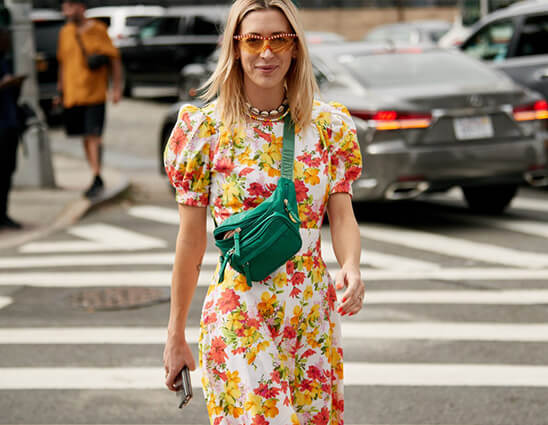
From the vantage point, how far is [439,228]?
9695 mm

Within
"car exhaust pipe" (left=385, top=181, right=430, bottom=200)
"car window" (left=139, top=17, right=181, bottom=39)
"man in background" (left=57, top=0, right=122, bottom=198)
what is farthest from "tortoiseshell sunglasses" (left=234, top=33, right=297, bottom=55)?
"car window" (left=139, top=17, right=181, bottom=39)

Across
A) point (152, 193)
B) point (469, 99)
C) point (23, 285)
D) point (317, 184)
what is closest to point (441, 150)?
point (469, 99)

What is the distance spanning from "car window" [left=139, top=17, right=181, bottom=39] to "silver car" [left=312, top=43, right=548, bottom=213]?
15.1m

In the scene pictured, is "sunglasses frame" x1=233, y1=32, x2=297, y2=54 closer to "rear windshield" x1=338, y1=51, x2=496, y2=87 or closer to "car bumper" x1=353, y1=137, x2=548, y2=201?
"car bumper" x1=353, y1=137, x2=548, y2=201

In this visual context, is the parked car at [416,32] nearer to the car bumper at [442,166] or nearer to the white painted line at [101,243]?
the car bumper at [442,166]

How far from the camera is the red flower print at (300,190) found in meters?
2.91

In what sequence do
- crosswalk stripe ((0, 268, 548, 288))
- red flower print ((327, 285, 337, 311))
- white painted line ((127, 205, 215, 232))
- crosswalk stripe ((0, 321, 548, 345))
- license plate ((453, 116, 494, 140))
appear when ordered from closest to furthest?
1. red flower print ((327, 285, 337, 311))
2. crosswalk stripe ((0, 321, 548, 345))
3. crosswalk stripe ((0, 268, 548, 288))
4. license plate ((453, 116, 494, 140))
5. white painted line ((127, 205, 215, 232))

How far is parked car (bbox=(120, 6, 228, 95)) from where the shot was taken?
2436 centimetres

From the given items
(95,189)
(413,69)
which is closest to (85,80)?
(95,189)

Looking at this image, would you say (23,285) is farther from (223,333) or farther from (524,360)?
(223,333)

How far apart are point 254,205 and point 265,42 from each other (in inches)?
17.7

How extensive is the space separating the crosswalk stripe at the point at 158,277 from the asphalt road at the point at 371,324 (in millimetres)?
19

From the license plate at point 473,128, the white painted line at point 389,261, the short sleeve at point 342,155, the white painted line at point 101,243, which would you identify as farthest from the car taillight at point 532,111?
the short sleeve at point 342,155

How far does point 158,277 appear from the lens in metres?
7.94
